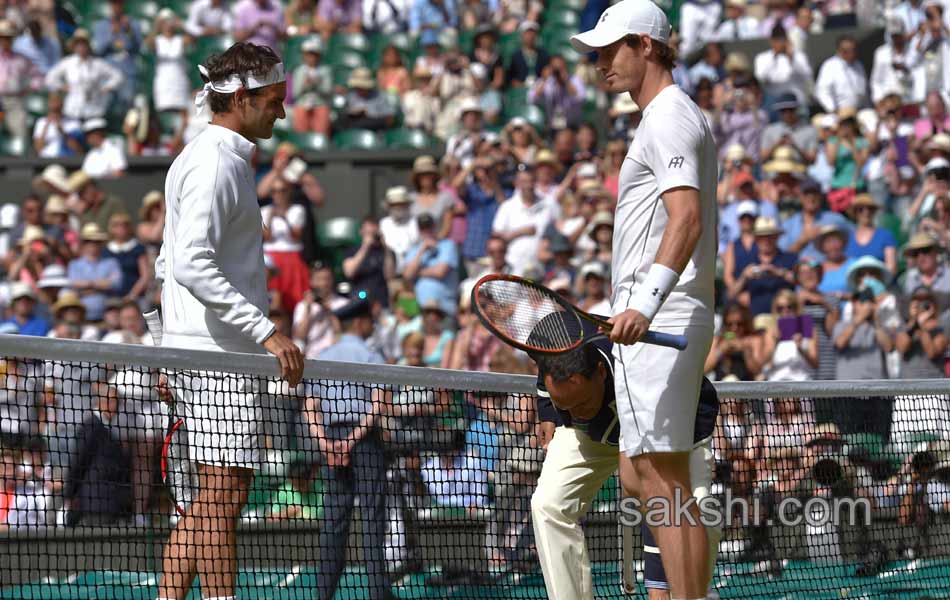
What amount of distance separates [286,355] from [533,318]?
92 cm

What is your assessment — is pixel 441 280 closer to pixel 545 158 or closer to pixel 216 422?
pixel 545 158

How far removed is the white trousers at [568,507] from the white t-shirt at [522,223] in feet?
22.6

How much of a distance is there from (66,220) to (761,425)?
850cm

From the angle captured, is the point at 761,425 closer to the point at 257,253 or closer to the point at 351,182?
the point at 257,253

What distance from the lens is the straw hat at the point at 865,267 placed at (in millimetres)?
11156

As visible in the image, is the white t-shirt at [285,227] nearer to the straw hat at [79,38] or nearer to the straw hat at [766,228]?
the straw hat at [766,228]

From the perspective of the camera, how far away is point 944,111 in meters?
13.2

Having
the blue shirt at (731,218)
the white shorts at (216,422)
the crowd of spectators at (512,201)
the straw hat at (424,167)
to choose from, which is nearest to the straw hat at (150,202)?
the crowd of spectators at (512,201)

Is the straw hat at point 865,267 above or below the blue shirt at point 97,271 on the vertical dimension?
below

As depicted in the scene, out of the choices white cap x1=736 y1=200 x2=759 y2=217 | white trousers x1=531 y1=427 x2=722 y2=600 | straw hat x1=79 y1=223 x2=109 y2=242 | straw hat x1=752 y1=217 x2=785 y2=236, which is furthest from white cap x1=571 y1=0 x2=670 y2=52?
straw hat x1=79 y1=223 x2=109 y2=242

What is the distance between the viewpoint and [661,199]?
185 inches

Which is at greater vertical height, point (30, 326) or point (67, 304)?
point (67, 304)

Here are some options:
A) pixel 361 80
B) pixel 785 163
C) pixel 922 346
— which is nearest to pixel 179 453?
pixel 922 346

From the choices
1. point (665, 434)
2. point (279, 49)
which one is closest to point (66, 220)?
point (279, 49)
